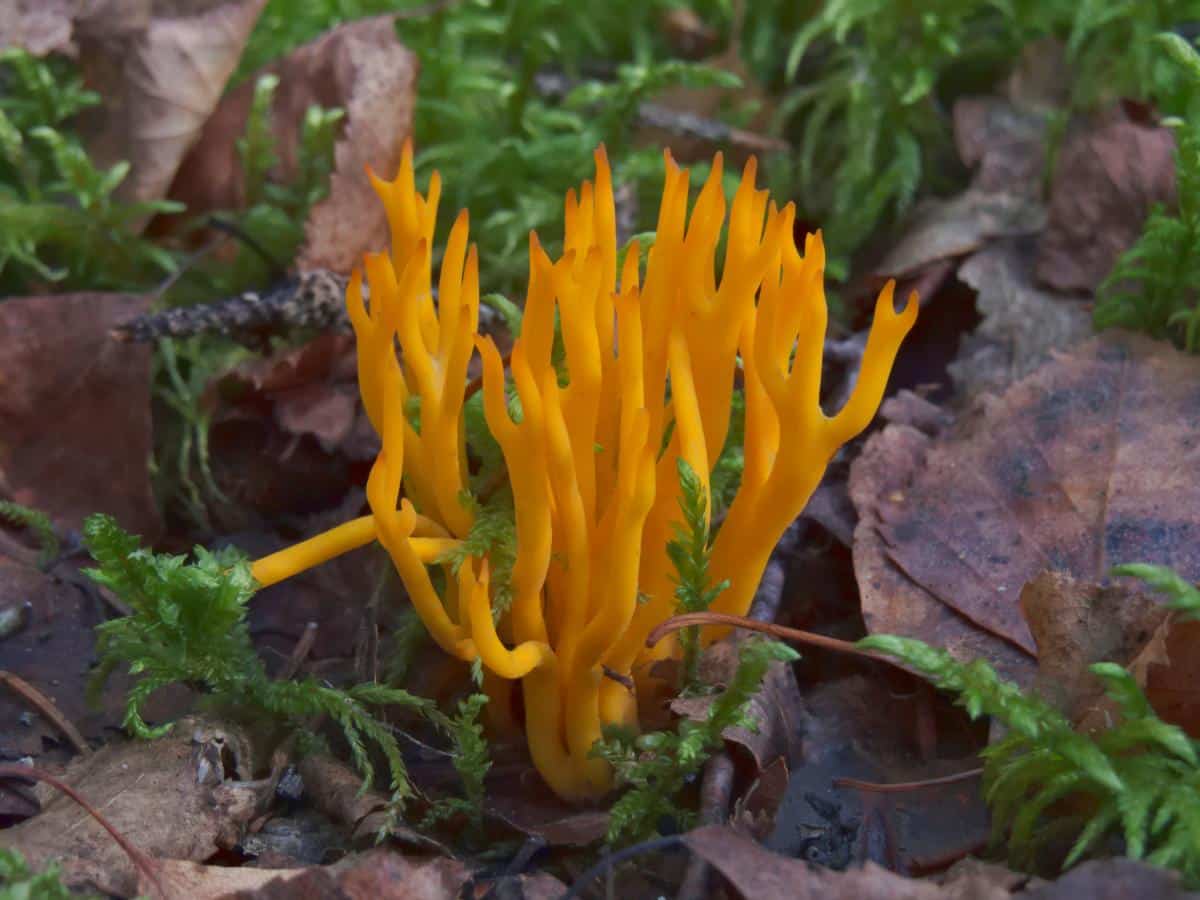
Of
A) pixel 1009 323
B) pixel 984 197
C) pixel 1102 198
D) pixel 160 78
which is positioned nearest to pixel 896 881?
pixel 1009 323

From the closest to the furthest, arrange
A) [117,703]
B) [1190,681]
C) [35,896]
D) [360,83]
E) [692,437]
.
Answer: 1. [35,896]
2. [1190,681]
3. [692,437]
4. [117,703]
5. [360,83]


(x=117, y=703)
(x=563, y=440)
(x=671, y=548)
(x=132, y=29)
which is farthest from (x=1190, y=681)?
(x=132, y=29)

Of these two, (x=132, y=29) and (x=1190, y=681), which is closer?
(x=1190, y=681)

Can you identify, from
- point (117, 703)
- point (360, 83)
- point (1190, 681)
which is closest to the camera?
point (1190, 681)

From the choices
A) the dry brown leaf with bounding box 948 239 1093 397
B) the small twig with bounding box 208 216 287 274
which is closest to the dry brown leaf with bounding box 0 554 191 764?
the small twig with bounding box 208 216 287 274

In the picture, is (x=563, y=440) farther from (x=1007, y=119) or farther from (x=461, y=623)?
(x=1007, y=119)

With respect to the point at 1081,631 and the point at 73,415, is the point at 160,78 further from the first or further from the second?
the point at 1081,631

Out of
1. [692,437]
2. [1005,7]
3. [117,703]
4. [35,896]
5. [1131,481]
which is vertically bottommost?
[117,703]

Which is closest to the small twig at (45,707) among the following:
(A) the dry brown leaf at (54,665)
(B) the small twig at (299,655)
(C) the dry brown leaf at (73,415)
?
(A) the dry brown leaf at (54,665)
